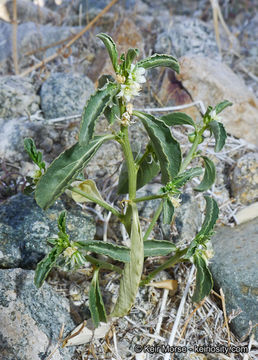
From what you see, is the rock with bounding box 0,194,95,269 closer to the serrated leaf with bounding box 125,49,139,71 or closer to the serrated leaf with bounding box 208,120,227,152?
the serrated leaf with bounding box 208,120,227,152

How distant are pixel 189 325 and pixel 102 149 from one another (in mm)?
1012

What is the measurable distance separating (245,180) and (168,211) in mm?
891

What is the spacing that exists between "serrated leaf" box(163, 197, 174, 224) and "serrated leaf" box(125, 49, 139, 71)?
0.45 meters

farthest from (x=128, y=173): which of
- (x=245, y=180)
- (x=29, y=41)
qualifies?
(x=29, y=41)

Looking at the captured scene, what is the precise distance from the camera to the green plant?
1.23m

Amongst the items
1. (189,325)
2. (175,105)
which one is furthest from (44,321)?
(175,105)

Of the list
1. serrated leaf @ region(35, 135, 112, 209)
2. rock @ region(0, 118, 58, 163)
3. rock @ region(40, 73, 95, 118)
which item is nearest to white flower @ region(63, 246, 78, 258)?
serrated leaf @ region(35, 135, 112, 209)

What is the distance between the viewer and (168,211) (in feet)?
4.54

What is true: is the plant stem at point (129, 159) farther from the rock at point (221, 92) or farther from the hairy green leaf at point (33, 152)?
the rock at point (221, 92)

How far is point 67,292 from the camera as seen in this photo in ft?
5.76

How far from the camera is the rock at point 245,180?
2.12 m

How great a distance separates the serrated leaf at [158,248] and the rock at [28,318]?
1.37 feet

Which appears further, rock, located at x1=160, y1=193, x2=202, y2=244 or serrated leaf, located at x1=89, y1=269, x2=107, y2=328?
rock, located at x1=160, y1=193, x2=202, y2=244

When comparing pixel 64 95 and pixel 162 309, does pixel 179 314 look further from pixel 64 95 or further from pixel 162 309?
pixel 64 95
